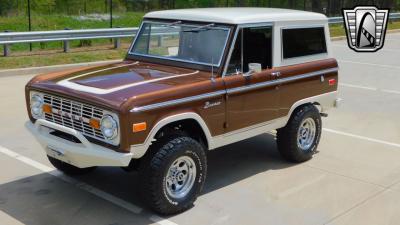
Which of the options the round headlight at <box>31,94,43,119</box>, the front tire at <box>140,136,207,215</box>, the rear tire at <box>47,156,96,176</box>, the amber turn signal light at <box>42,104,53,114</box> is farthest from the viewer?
the rear tire at <box>47,156,96,176</box>

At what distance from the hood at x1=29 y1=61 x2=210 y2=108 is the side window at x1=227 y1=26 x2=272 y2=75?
38 centimetres

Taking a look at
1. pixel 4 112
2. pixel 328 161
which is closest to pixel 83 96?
pixel 328 161

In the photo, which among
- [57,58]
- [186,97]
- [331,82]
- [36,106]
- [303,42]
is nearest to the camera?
[186,97]

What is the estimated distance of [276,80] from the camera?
20.0 feet

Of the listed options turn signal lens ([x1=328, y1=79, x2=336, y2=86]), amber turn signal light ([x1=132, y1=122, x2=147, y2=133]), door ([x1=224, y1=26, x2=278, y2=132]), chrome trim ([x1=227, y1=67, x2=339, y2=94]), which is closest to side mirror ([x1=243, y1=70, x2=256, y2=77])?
door ([x1=224, y1=26, x2=278, y2=132])

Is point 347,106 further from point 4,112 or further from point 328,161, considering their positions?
point 4,112

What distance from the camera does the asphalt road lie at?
5.10 meters

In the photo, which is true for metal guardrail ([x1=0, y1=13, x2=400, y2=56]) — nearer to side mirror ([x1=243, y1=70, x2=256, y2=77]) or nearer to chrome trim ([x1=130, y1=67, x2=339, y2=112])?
chrome trim ([x1=130, y1=67, x2=339, y2=112])

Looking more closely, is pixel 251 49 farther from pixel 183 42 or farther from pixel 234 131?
pixel 234 131

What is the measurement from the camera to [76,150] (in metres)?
4.82

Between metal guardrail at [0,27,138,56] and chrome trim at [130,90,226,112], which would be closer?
chrome trim at [130,90,226,112]

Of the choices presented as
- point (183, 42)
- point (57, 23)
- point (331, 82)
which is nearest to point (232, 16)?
point (183, 42)

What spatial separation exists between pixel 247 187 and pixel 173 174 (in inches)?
44.7

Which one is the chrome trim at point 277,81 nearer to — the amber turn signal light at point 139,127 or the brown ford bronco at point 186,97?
the brown ford bronco at point 186,97
